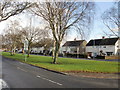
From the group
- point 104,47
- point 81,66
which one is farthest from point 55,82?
point 104,47

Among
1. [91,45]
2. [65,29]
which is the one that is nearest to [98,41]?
[91,45]

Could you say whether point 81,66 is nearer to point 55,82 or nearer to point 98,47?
Answer: point 55,82

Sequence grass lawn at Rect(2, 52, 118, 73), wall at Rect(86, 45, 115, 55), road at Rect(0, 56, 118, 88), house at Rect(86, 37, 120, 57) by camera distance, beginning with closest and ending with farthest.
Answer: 1. road at Rect(0, 56, 118, 88)
2. grass lawn at Rect(2, 52, 118, 73)
3. house at Rect(86, 37, 120, 57)
4. wall at Rect(86, 45, 115, 55)

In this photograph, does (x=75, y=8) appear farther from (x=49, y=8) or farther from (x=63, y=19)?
(x=49, y=8)

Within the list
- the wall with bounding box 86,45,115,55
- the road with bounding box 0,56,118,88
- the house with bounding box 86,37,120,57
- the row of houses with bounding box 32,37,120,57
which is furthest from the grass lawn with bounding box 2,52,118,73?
the wall with bounding box 86,45,115,55

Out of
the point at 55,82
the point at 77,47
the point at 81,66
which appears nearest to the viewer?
the point at 55,82

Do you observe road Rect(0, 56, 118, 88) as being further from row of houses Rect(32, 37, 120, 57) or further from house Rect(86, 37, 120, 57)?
house Rect(86, 37, 120, 57)

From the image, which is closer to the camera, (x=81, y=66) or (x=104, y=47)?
(x=81, y=66)

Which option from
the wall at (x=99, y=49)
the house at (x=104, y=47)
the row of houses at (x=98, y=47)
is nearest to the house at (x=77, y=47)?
the row of houses at (x=98, y=47)

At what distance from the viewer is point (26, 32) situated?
155 feet

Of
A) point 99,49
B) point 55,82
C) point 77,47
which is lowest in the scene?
point 55,82

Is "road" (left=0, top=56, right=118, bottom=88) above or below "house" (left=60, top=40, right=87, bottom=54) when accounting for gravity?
below

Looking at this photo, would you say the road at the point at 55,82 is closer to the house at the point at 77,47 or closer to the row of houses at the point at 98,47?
the row of houses at the point at 98,47

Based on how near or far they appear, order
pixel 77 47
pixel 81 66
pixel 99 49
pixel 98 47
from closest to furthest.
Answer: pixel 81 66 < pixel 99 49 < pixel 98 47 < pixel 77 47
